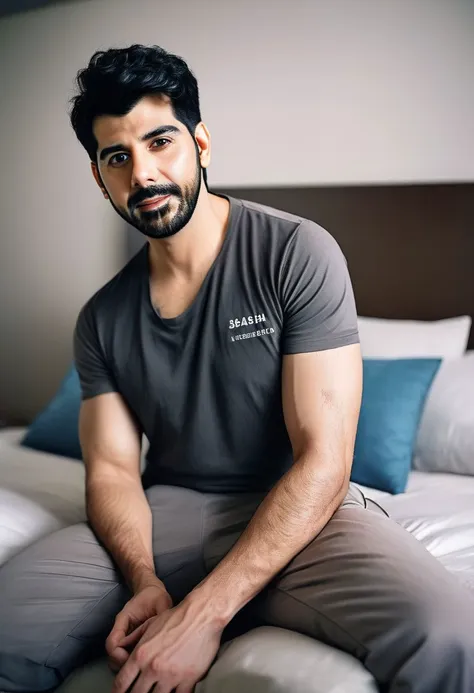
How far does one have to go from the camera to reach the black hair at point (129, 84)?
5.00 ft

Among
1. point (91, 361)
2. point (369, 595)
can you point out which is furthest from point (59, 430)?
point (369, 595)

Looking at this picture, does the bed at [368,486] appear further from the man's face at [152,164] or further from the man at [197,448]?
the man's face at [152,164]

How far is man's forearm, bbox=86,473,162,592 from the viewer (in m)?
1.39

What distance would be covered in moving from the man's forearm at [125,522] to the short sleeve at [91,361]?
20cm

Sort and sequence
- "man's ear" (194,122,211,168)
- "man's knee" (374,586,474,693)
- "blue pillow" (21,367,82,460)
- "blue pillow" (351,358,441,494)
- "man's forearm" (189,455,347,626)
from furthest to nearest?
"blue pillow" (21,367,82,460) < "blue pillow" (351,358,441,494) < "man's ear" (194,122,211,168) < "man's forearm" (189,455,347,626) < "man's knee" (374,586,474,693)

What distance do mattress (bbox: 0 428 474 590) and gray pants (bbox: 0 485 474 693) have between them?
165 millimetres

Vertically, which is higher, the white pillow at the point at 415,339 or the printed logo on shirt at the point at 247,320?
the printed logo on shirt at the point at 247,320

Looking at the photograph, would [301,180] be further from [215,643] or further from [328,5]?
[215,643]

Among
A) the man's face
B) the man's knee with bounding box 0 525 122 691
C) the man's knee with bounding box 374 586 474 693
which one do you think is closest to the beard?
the man's face

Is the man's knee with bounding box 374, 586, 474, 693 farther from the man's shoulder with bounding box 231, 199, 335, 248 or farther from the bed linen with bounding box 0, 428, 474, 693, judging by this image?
the man's shoulder with bounding box 231, 199, 335, 248

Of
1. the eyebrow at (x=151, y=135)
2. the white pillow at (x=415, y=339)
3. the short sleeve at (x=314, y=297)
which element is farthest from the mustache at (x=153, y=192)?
the white pillow at (x=415, y=339)

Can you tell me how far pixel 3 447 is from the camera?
2.46 meters

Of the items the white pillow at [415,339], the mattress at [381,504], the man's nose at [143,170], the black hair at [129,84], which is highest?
the black hair at [129,84]

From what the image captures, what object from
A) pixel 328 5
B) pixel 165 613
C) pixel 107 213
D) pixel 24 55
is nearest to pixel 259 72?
pixel 328 5
